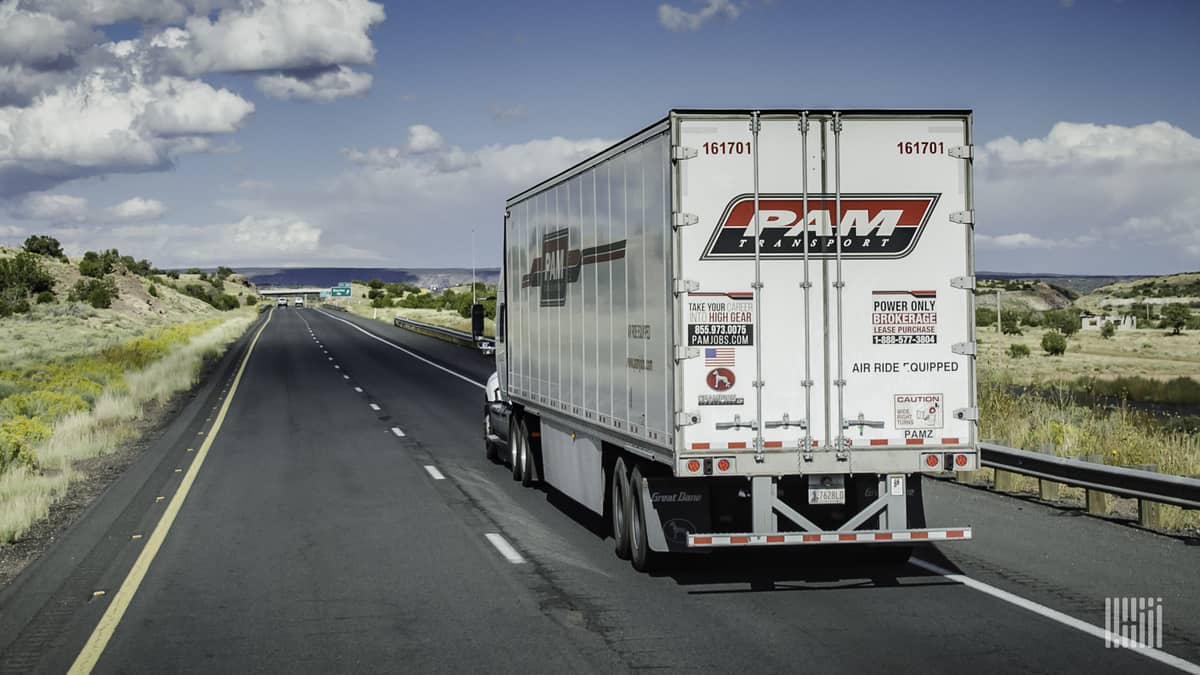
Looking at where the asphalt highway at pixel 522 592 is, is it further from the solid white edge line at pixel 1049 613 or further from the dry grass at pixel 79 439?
the dry grass at pixel 79 439

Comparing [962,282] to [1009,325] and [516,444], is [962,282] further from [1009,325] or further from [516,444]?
[1009,325]

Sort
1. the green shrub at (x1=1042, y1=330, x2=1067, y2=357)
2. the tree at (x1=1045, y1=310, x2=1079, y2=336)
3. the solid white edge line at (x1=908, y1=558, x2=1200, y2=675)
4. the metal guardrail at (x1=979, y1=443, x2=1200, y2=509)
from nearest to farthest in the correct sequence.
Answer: the solid white edge line at (x1=908, y1=558, x2=1200, y2=675) → the metal guardrail at (x1=979, y1=443, x2=1200, y2=509) → the green shrub at (x1=1042, y1=330, x2=1067, y2=357) → the tree at (x1=1045, y1=310, x2=1079, y2=336)

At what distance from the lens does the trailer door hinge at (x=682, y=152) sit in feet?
31.0

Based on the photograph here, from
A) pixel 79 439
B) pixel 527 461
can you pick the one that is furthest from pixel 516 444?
pixel 79 439

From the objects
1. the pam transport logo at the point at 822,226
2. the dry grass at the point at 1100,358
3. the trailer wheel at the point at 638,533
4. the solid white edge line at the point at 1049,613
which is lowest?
the dry grass at the point at 1100,358

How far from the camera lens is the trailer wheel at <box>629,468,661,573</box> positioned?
10383 mm

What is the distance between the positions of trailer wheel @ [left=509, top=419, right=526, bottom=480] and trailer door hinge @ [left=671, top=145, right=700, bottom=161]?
7577 millimetres

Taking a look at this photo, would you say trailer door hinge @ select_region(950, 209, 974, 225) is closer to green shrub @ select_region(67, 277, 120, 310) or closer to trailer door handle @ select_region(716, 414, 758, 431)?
trailer door handle @ select_region(716, 414, 758, 431)

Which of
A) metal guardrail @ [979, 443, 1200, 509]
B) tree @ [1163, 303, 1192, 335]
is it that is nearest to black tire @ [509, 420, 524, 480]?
metal guardrail @ [979, 443, 1200, 509]

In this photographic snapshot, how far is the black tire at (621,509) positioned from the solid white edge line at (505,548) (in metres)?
0.88

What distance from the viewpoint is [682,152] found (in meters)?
9.47

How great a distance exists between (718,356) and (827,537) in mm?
1605

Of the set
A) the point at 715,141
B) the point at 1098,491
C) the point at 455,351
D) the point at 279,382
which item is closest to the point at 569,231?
the point at 715,141

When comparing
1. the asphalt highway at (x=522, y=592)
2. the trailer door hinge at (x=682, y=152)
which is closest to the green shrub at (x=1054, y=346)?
the asphalt highway at (x=522, y=592)
